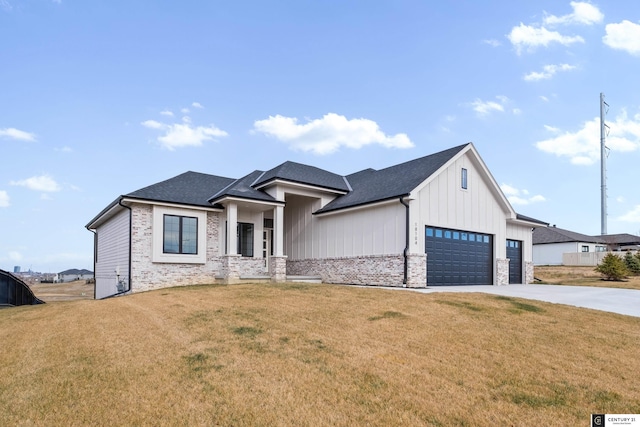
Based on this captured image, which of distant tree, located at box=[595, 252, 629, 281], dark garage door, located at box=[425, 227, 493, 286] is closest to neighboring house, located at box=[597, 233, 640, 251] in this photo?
distant tree, located at box=[595, 252, 629, 281]

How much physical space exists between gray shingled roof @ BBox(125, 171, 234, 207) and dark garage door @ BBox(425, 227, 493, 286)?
10.9 meters

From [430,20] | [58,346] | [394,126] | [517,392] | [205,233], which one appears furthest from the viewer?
[394,126]

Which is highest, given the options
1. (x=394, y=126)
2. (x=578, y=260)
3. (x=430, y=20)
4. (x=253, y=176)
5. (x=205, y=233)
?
(x=430, y=20)

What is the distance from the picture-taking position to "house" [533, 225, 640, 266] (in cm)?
4660

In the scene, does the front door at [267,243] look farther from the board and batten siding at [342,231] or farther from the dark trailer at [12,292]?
the dark trailer at [12,292]

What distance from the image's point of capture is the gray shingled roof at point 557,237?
4966 centimetres

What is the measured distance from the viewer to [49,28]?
1573 cm

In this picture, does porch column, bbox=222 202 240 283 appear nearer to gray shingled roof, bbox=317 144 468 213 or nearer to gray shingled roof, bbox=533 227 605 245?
gray shingled roof, bbox=317 144 468 213

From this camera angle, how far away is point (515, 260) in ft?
83.9

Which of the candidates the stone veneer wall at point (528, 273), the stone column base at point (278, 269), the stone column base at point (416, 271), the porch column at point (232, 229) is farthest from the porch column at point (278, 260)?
the stone veneer wall at point (528, 273)

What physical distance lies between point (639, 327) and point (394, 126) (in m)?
14.9

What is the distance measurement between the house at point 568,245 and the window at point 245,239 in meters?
39.8

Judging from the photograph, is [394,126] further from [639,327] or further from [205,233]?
[639,327]

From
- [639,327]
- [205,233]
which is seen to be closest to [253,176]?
[205,233]
